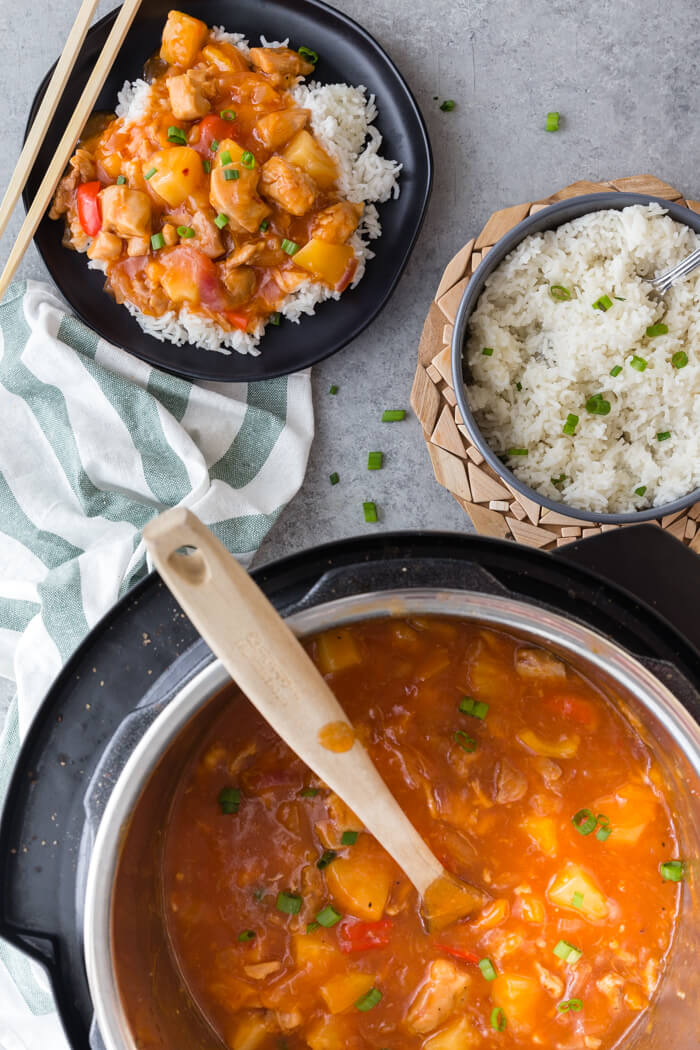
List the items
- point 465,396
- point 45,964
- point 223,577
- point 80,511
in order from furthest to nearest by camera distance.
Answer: point 80,511
point 465,396
point 45,964
point 223,577

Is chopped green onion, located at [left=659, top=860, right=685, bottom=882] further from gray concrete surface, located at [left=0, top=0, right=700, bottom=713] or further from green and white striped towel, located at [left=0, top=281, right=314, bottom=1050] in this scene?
green and white striped towel, located at [left=0, top=281, right=314, bottom=1050]

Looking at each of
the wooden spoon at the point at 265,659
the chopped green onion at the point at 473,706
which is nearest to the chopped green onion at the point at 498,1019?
the wooden spoon at the point at 265,659

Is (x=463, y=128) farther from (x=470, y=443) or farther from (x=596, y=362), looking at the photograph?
(x=470, y=443)

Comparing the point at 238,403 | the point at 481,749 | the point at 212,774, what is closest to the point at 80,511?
the point at 238,403

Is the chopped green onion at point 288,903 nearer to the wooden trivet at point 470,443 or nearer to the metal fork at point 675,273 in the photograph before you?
the wooden trivet at point 470,443

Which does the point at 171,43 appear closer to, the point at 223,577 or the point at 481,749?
the point at 223,577

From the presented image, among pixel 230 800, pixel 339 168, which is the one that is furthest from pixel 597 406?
pixel 230 800

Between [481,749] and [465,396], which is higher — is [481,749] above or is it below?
below
